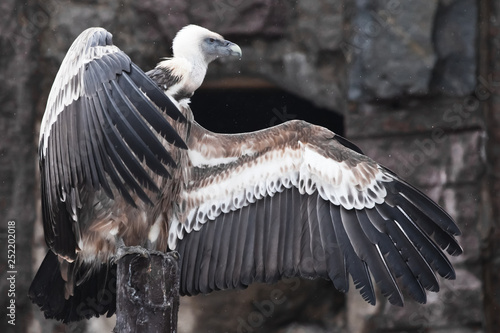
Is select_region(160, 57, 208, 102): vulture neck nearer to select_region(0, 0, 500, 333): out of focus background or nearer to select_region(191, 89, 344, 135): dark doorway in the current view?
select_region(0, 0, 500, 333): out of focus background

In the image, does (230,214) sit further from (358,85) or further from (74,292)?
(358,85)

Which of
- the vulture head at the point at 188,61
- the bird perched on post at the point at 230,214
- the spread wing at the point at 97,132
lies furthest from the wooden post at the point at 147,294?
the vulture head at the point at 188,61

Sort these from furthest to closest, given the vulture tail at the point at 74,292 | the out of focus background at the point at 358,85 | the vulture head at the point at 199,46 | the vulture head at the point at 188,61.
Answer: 1. the out of focus background at the point at 358,85
2. the vulture head at the point at 199,46
3. the vulture head at the point at 188,61
4. the vulture tail at the point at 74,292

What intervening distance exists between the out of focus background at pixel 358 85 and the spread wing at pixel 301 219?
2.98 ft

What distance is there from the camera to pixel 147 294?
3.19 meters

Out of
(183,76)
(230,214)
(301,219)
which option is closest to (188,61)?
(183,76)

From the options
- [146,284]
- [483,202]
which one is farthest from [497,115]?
[146,284]

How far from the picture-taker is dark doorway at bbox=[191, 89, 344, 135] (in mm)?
5625

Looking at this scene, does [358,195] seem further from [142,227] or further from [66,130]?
[66,130]

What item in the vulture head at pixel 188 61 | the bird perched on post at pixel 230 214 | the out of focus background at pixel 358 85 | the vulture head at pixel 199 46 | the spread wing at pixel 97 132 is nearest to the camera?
the spread wing at pixel 97 132

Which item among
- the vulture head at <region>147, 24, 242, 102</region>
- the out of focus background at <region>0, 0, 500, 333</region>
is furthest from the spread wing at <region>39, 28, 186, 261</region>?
the out of focus background at <region>0, 0, 500, 333</region>

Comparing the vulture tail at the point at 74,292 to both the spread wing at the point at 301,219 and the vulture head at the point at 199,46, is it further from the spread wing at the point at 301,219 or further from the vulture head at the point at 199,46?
the vulture head at the point at 199,46

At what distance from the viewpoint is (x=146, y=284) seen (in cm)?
321

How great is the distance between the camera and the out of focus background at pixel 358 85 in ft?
15.9
